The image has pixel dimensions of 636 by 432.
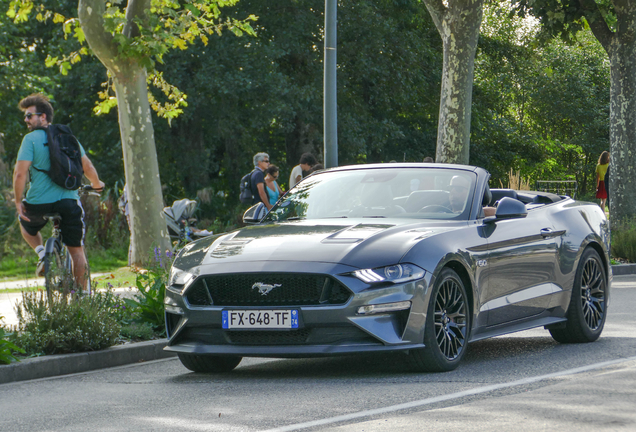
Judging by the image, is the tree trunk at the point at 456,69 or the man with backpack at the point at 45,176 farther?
the tree trunk at the point at 456,69

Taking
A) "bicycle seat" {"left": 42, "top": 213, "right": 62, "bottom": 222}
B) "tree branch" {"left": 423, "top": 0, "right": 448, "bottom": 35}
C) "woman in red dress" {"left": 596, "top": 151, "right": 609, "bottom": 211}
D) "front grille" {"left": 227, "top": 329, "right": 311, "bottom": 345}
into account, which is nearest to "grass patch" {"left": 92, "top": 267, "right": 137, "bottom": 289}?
"bicycle seat" {"left": 42, "top": 213, "right": 62, "bottom": 222}

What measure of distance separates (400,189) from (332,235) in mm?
1145

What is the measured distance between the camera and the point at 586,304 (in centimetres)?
841

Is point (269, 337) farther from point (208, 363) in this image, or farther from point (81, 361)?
point (81, 361)

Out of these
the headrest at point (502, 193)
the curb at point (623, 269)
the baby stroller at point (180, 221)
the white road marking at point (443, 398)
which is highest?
the headrest at point (502, 193)

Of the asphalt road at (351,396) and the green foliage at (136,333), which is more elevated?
the asphalt road at (351,396)

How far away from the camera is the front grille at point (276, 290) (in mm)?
6266

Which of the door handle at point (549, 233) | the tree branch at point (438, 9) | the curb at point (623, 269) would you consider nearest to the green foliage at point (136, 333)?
the door handle at point (549, 233)

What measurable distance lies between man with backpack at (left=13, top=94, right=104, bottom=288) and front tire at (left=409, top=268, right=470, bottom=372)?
3535mm

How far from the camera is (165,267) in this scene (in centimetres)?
942

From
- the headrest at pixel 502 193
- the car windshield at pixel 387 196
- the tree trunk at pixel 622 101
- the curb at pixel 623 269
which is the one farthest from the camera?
the tree trunk at pixel 622 101

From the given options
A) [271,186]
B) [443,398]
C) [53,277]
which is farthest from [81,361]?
[271,186]

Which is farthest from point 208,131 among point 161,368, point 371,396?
point 371,396

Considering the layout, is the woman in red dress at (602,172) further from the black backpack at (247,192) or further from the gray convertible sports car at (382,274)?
the gray convertible sports car at (382,274)
